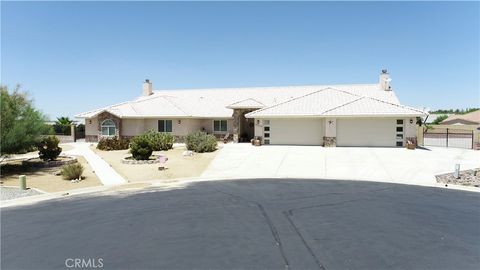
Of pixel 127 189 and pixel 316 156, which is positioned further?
pixel 316 156

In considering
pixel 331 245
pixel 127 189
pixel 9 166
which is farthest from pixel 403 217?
pixel 9 166

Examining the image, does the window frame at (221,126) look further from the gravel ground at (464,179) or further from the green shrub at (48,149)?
the gravel ground at (464,179)

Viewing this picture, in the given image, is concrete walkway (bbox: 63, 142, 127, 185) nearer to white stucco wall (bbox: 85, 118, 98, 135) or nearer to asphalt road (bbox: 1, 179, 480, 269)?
asphalt road (bbox: 1, 179, 480, 269)

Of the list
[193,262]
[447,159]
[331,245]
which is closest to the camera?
[193,262]

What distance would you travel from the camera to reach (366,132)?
91.0ft

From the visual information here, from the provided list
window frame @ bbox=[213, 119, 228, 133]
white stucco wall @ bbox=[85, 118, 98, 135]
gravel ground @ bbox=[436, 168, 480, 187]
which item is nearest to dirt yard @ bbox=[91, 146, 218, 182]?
window frame @ bbox=[213, 119, 228, 133]

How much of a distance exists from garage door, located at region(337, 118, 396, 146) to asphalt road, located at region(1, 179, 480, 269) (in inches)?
532

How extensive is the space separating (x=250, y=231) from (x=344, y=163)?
14.2m

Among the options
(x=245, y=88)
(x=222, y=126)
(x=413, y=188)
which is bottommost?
(x=413, y=188)

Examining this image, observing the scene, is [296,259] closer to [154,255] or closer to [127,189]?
[154,255]

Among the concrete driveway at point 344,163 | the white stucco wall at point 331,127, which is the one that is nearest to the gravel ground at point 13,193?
the concrete driveway at point 344,163

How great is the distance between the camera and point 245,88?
41156 mm

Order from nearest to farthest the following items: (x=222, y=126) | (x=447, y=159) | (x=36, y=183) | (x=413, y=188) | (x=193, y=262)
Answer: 1. (x=193, y=262)
2. (x=413, y=188)
3. (x=36, y=183)
4. (x=447, y=159)
5. (x=222, y=126)

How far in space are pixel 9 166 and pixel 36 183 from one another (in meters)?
6.74
